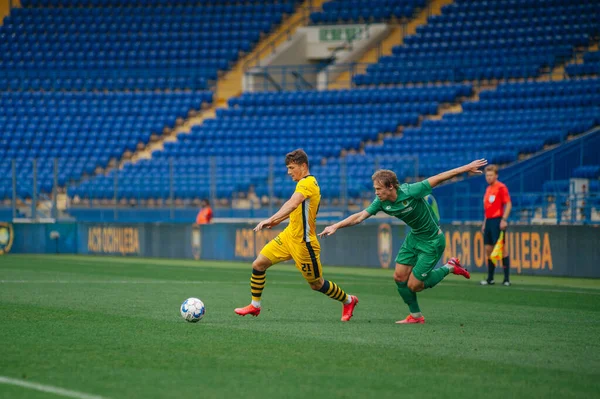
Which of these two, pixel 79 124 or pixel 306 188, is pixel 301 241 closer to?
pixel 306 188

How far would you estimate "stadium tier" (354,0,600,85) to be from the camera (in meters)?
35.3

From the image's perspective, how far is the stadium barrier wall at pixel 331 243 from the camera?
1972cm

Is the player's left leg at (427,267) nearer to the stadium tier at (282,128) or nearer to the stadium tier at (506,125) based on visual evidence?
the stadium tier at (506,125)

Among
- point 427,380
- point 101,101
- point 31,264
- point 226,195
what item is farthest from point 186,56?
point 427,380

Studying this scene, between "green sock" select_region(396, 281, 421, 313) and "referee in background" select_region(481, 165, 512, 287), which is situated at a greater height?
"referee in background" select_region(481, 165, 512, 287)

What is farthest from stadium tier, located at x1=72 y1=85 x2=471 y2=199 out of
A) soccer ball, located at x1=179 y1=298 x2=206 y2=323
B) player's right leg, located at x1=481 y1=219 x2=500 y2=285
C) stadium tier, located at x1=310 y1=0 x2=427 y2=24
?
soccer ball, located at x1=179 y1=298 x2=206 y2=323

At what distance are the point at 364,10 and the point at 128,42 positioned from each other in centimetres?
1026

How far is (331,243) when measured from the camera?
78.8 feet

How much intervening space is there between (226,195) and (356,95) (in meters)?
9.14

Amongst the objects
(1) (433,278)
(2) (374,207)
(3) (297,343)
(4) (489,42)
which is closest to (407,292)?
(1) (433,278)

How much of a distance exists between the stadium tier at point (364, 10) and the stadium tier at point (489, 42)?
1447 mm

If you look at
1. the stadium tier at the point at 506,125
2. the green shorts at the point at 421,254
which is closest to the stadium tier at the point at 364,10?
the stadium tier at the point at 506,125

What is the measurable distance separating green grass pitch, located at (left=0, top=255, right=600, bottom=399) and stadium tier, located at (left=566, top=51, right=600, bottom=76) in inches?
722

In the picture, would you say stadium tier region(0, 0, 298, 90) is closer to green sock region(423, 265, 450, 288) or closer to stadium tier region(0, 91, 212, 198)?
stadium tier region(0, 91, 212, 198)
